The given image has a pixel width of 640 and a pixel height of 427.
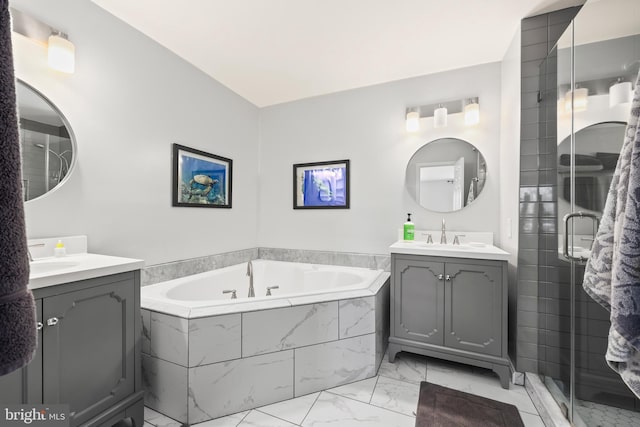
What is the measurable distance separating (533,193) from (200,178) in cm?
260

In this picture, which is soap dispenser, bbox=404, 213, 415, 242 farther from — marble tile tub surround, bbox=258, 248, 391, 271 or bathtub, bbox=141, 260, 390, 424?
bathtub, bbox=141, 260, 390, 424

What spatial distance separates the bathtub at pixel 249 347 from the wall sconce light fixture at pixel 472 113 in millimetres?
1632

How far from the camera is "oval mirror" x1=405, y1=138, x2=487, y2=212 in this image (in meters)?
2.42

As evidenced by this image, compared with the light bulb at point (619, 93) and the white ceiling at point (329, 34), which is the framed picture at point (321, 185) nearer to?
the white ceiling at point (329, 34)

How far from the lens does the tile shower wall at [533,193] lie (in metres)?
1.77

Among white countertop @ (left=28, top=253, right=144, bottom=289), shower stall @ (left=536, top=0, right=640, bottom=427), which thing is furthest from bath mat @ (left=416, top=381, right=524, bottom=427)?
white countertop @ (left=28, top=253, right=144, bottom=289)

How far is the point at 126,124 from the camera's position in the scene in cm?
191

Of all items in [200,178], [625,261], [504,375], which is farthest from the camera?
[200,178]

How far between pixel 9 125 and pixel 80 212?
1653mm

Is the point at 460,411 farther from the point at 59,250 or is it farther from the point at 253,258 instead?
the point at 59,250

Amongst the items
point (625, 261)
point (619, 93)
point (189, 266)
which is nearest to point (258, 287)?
point (189, 266)

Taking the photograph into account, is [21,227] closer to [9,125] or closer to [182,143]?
[9,125]

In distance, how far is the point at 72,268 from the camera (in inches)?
48.5

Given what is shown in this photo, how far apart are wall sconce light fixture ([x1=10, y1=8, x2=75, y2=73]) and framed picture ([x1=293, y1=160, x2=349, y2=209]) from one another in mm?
1938
